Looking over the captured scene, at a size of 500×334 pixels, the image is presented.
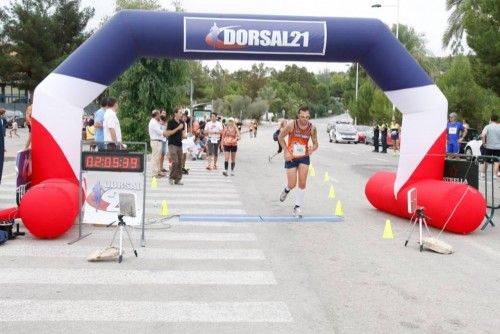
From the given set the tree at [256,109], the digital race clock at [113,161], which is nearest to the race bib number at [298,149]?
the digital race clock at [113,161]

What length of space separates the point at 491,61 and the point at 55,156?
20842 millimetres

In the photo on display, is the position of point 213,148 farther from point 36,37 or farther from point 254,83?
point 254,83

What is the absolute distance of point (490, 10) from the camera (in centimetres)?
2452

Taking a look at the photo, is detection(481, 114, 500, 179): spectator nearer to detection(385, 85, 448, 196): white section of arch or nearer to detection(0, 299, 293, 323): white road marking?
detection(385, 85, 448, 196): white section of arch

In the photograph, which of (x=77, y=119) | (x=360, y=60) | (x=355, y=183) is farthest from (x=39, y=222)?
(x=355, y=183)

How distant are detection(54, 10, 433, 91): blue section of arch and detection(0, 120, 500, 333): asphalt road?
2552 millimetres

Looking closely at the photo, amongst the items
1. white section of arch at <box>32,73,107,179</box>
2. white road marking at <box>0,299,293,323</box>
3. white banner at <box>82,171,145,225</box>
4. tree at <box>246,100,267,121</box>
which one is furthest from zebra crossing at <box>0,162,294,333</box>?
tree at <box>246,100,267,121</box>

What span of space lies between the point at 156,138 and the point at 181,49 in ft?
20.3

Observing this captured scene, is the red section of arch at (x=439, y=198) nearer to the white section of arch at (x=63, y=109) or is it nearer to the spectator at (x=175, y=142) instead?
the white section of arch at (x=63, y=109)

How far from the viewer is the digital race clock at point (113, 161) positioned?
25.4 feet

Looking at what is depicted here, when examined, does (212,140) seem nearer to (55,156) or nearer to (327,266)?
(55,156)

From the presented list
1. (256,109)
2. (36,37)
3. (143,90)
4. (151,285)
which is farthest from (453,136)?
(256,109)

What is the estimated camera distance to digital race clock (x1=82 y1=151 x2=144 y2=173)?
305 inches

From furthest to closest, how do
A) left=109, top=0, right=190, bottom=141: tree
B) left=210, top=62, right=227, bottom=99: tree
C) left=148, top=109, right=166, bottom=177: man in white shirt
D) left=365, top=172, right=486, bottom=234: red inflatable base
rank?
left=210, top=62, right=227, bottom=99: tree → left=109, top=0, right=190, bottom=141: tree → left=148, top=109, right=166, bottom=177: man in white shirt → left=365, top=172, right=486, bottom=234: red inflatable base
